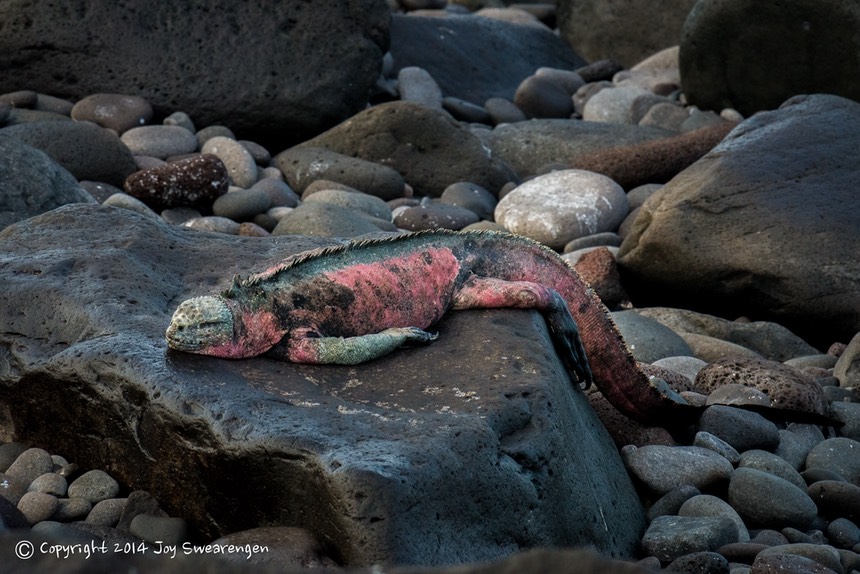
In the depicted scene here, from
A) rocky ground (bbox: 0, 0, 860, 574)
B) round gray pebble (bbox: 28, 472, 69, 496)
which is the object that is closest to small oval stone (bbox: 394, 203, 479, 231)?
rocky ground (bbox: 0, 0, 860, 574)

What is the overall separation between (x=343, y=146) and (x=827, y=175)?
5277 mm

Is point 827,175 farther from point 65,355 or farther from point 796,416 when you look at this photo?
point 65,355

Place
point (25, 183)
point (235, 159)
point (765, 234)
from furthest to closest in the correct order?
point (235, 159), point (765, 234), point (25, 183)

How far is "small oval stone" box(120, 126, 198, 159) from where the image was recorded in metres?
11.5

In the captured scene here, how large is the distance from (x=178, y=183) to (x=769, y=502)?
6.44 metres

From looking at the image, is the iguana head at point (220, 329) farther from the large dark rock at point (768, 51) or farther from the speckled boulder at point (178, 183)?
the large dark rock at point (768, 51)

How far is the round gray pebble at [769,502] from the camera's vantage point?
5.30 m

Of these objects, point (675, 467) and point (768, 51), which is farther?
point (768, 51)

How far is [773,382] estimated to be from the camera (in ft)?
21.5

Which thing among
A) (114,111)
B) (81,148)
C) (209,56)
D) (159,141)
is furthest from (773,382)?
(209,56)

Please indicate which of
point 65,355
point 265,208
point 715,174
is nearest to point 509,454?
point 65,355

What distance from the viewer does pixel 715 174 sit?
9242 millimetres

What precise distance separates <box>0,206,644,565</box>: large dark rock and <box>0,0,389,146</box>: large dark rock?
23.9 feet

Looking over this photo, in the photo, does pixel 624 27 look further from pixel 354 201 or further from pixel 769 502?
pixel 769 502
